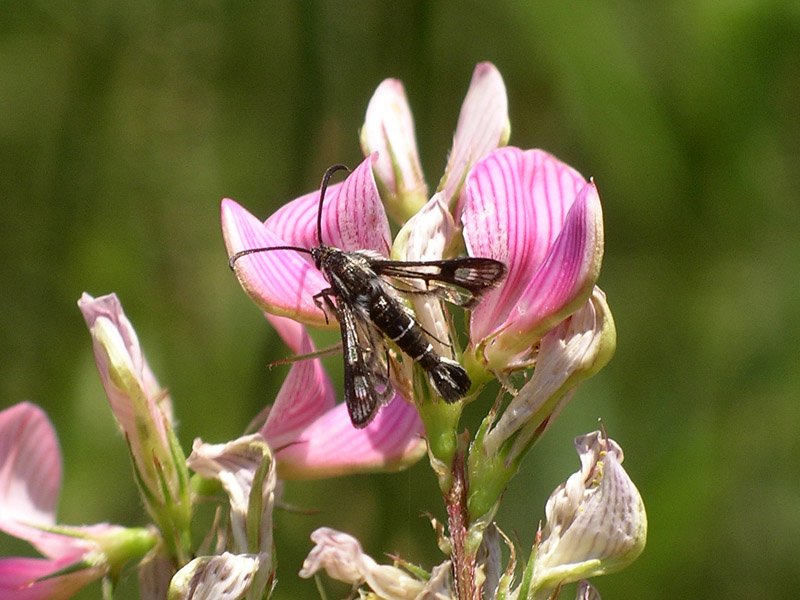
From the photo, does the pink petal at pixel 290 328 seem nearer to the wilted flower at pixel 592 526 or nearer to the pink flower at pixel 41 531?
the pink flower at pixel 41 531

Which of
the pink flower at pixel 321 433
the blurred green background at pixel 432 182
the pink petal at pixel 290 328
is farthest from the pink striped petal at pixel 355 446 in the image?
the blurred green background at pixel 432 182

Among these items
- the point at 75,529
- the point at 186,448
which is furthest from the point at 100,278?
the point at 75,529

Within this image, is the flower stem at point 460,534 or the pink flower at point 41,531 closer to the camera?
the flower stem at point 460,534

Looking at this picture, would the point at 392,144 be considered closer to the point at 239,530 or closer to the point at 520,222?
the point at 520,222

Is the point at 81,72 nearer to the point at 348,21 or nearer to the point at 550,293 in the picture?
the point at 348,21

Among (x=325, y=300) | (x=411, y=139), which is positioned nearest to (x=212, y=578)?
(x=325, y=300)

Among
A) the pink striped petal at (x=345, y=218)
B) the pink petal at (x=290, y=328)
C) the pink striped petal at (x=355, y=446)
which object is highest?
the pink striped petal at (x=345, y=218)
